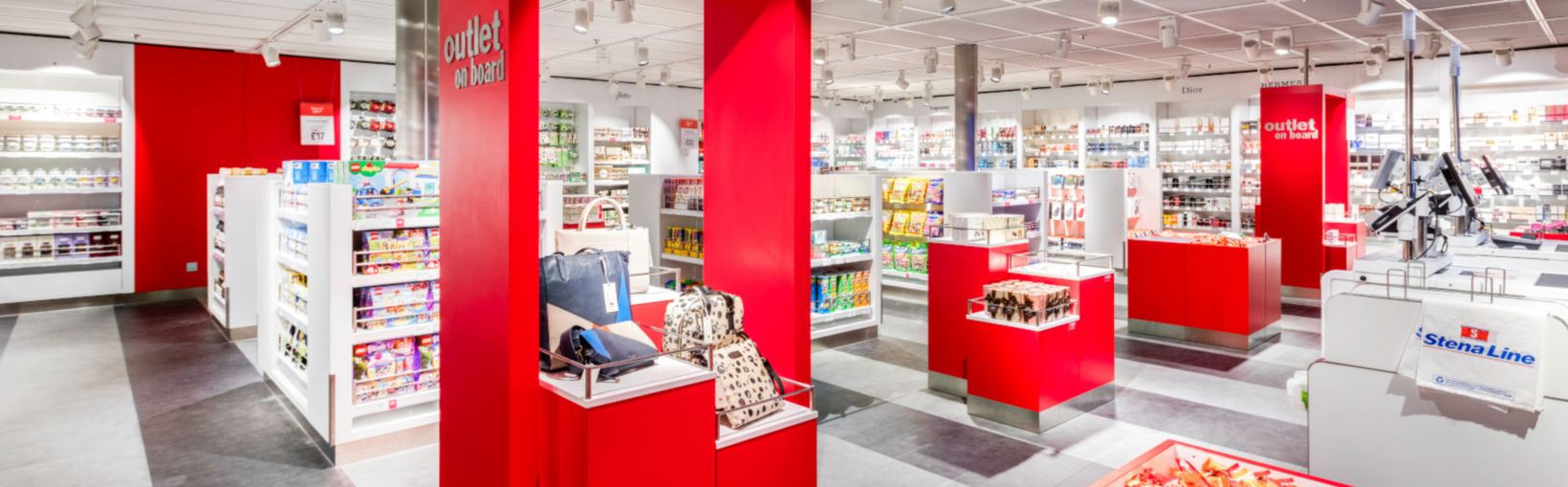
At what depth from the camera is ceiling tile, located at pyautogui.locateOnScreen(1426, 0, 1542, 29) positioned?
8.03m

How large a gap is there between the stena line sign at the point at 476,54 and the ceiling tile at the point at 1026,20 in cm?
619

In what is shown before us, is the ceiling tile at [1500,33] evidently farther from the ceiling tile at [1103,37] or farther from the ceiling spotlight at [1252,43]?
the ceiling tile at [1103,37]

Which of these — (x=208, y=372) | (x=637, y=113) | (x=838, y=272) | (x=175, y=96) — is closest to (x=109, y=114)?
(x=175, y=96)

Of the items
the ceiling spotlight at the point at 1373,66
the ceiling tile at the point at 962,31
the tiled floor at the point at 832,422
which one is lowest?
the tiled floor at the point at 832,422

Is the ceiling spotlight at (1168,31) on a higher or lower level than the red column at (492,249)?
higher

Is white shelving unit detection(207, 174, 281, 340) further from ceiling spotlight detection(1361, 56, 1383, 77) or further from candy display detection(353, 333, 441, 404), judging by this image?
ceiling spotlight detection(1361, 56, 1383, 77)

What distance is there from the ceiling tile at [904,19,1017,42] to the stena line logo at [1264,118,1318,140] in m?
3.27

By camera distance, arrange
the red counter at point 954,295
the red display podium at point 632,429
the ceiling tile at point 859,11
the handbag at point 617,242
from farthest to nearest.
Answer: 1. the ceiling tile at point 859,11
2. the red counter at point 954,295
3. the handbag at point 617,242
4. the red display podium at point 632,429

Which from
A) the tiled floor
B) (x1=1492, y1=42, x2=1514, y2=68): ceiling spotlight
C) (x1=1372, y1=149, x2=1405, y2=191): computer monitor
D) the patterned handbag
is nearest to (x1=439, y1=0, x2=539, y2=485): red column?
the patterned handbag

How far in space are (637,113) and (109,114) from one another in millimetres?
7201

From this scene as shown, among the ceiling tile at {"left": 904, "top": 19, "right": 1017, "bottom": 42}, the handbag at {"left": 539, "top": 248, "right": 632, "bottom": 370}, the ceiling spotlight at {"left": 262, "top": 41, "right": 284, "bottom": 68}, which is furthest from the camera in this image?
the ceiling spotlight at {"left": 262, "top": 41, "right": 284, "bottom": 68}

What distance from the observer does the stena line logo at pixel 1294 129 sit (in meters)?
9.68

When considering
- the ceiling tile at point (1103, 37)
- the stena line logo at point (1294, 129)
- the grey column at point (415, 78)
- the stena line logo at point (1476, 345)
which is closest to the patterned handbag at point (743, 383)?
the stena line logo at point (1476, 345)

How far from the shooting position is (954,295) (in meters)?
6.01
